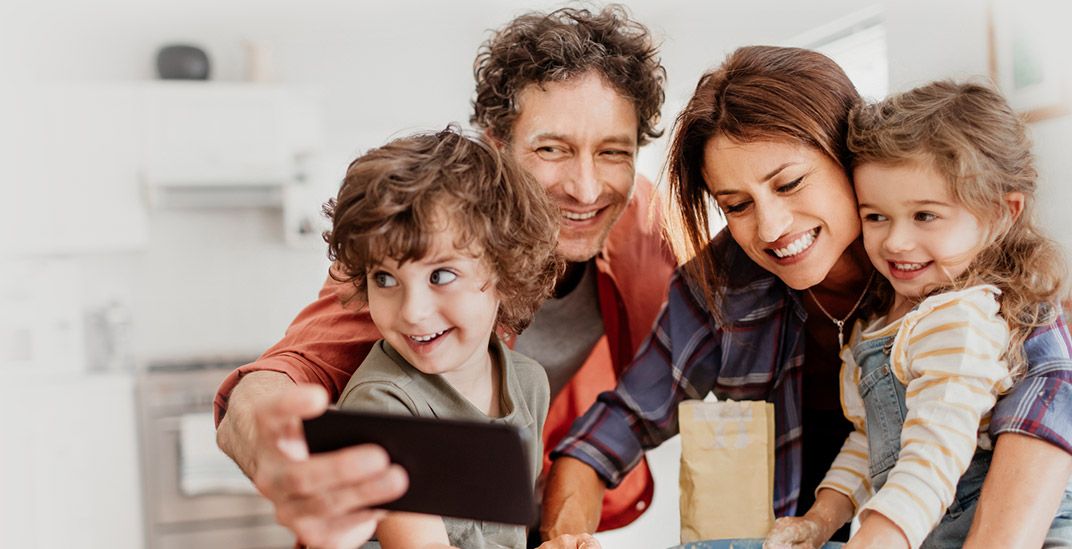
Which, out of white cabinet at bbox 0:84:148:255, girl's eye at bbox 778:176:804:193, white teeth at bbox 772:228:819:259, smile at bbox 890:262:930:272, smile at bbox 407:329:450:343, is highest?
white cabinet at bbox 0:84:148:255

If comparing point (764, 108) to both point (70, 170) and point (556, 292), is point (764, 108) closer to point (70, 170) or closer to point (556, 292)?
point (556, 292)

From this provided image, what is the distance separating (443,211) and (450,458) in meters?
0.34

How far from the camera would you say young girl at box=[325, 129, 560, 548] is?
1.02 meters

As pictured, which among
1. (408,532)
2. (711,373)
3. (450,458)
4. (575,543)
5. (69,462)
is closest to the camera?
(450,458)

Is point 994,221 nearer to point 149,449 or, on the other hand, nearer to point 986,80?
point 986,80

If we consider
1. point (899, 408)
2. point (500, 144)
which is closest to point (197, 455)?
point (500, 144)

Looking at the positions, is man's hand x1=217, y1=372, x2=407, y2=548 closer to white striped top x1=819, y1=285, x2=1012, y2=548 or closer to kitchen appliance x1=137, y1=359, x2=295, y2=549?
white striped top x1=819, y1=285, x2=1012, y2=548

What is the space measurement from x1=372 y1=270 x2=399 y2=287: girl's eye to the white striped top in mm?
585

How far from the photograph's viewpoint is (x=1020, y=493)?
0.98 metres

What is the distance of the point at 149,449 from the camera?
3.88 m

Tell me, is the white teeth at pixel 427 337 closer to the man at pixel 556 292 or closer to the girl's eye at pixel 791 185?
the man at pixel 556 292

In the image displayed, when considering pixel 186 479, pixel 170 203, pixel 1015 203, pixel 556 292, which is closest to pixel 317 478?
pixel 1015 203

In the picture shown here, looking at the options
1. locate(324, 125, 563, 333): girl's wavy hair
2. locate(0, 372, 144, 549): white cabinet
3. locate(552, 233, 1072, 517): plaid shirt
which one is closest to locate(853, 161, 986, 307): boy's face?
locate(552, 233, 1072, 517): plaid shirt

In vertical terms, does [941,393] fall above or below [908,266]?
below
